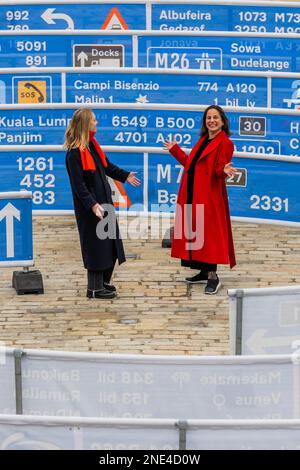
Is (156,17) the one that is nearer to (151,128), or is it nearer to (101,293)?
(151,128)

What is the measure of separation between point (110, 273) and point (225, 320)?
1.19m

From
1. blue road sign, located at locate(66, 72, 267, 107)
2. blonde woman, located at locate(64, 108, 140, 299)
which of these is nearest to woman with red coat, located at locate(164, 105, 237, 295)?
blonde woman, located at locate(64, 108, 140, 299)

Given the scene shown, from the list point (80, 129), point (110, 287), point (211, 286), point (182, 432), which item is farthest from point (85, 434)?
point (211, 286)

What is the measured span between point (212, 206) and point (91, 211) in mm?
1055

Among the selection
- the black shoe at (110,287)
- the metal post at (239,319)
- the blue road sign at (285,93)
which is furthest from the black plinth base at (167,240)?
the metal post at (239,319)

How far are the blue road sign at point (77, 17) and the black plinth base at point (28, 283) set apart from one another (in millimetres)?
5363

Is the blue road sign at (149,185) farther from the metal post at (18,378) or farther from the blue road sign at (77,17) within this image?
the metal post at (18,378)

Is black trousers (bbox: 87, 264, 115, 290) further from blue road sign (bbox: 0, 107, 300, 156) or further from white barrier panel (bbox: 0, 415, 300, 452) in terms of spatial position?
white barrier panel (bbox: 0, 415, 300, 452)

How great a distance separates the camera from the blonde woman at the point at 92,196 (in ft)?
37.0

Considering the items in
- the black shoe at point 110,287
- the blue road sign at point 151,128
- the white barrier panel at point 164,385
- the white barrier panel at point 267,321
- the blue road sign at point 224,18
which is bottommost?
the white barrier panel at point 164,385

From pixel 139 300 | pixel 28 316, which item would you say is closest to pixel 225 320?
pixel 139 300

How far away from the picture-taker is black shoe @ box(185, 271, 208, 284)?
1209 centimetres

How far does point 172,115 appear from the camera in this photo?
13.8 metres
